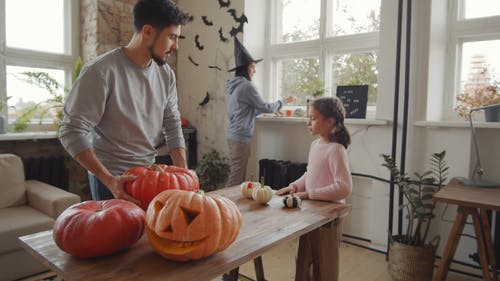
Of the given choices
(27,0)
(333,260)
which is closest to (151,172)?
(333,260)

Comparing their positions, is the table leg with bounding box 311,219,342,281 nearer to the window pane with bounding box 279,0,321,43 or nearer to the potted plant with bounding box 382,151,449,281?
the potted plant with bounding box 382,151,449,281

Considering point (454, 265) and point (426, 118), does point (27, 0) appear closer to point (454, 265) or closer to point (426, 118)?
point (426, 118)

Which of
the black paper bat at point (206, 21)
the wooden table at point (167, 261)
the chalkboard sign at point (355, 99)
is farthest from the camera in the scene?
the black paper bat at point (206, 21)

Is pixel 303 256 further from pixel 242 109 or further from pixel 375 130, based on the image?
pixel 242 109

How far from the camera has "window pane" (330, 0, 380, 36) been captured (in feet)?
10.2

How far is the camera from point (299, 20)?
11.8 ft

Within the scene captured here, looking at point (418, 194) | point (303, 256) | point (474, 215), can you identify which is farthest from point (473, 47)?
point (303, 256)

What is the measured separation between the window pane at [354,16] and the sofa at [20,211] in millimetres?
2656

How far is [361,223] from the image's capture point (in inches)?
119

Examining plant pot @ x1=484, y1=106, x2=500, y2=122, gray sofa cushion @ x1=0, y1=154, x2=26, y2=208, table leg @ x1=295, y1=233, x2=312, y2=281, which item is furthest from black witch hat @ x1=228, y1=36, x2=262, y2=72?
table leg @ x1=295, y1=233, x2=312, y2=281

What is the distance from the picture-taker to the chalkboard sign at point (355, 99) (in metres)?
2.94

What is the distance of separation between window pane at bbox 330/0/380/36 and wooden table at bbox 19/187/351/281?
2378 millimetres

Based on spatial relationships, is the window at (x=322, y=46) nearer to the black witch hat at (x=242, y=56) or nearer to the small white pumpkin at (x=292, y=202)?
the black witch hat at (x=242, y=56)

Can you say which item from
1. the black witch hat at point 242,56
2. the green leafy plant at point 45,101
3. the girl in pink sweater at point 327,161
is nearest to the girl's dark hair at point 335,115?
the girl in pink sweater at point 327,161
